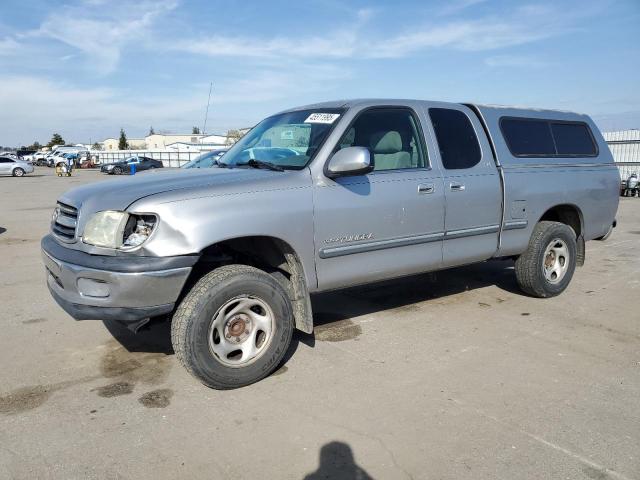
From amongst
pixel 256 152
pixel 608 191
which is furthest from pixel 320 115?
pixel 608 191

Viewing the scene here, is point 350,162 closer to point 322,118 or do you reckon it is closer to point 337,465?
point 322,118

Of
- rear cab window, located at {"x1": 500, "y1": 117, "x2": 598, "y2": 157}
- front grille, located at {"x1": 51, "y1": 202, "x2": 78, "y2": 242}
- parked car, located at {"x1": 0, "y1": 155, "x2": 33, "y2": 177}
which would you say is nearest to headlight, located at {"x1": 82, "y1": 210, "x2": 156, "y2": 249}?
front grille, located at {"x1": 51, "y1": 202, "x2": 78, "y2": 242}

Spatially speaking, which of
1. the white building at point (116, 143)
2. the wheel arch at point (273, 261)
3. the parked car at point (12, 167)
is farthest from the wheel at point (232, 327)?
the white building at point (116, 143)

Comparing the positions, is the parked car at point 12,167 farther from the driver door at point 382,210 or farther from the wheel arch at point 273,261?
the driver door at point 382,210

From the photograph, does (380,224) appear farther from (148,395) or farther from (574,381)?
(148,395)

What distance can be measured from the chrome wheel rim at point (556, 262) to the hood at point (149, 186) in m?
3.38

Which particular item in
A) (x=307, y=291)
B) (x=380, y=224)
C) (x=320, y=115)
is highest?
(x=320, y=115)

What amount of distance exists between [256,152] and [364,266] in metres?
1.36

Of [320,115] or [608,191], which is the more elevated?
[320,115]

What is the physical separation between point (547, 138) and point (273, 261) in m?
3.49

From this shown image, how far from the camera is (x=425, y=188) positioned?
4.44 metres

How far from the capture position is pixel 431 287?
6.27 m

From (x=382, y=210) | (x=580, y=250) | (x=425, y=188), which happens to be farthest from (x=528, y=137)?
(x=382, y=210)

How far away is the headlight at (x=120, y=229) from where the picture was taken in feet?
11.0
